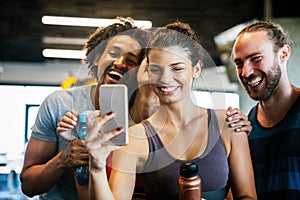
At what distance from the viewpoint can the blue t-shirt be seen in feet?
2.90

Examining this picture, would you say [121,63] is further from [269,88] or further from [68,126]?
[269,88]

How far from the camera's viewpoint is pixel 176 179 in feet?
2.53

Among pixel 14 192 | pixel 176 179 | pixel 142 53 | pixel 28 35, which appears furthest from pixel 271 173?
pixel 28 35

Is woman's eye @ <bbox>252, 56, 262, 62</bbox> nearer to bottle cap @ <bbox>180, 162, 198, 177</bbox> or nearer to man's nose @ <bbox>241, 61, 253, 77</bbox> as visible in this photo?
man's nose @ <bbox>241, 61, 253, 77</bbox>

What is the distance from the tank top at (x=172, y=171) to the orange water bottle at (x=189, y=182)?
2 cm

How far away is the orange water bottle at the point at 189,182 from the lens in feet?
2.45

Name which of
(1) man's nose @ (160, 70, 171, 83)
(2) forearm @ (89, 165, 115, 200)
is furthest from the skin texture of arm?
(2) forearm @ (89, 165, 115, 200)

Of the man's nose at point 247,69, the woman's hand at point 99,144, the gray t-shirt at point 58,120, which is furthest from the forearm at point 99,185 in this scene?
the man's nose at point 247,69

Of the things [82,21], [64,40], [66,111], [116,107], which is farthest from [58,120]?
[64,40]

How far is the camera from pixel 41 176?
0.83 metres

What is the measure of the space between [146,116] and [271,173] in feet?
0.90

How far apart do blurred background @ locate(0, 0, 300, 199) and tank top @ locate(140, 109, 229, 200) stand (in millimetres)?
96

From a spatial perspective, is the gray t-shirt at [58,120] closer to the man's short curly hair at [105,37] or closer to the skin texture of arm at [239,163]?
the man's short curly hair at [105,37]

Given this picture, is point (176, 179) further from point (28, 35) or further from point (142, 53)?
point (28, 35)
